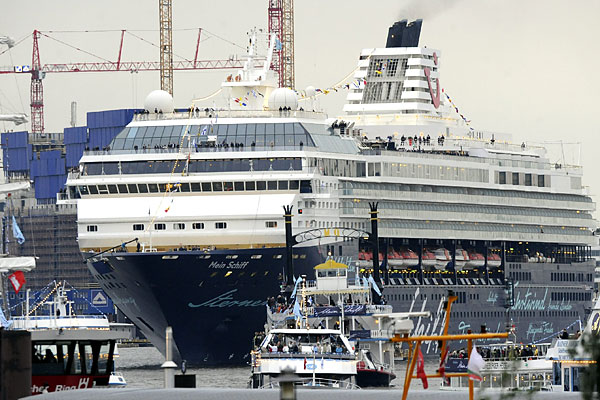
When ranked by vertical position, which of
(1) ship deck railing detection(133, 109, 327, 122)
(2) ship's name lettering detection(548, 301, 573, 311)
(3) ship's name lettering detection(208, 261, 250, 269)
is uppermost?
(1) ship deck railing detection(133, 109, 327, 122)

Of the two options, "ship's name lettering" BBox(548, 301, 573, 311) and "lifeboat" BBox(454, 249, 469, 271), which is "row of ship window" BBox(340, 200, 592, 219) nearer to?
"lifeboat" BBox(454, 249, 469, 271)

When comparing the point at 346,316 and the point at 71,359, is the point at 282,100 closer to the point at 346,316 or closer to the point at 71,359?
the point at 346,316

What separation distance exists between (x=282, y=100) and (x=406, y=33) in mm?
30116

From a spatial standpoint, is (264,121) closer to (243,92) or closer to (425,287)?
(243,92)

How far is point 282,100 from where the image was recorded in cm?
10194

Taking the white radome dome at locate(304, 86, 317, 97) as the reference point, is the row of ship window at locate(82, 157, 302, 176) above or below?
below

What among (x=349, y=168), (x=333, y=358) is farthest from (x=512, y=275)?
(x=333, y=358)

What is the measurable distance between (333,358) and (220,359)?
2440 centimetres

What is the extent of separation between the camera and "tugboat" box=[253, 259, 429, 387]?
77.9 meters

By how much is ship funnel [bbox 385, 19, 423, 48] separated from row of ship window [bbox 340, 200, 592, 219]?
1560cm

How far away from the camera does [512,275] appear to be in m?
118

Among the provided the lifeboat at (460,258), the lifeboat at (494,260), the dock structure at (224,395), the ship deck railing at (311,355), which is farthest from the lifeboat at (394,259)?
the dock structure at (224,395)

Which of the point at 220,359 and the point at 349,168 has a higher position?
the point at 349,168

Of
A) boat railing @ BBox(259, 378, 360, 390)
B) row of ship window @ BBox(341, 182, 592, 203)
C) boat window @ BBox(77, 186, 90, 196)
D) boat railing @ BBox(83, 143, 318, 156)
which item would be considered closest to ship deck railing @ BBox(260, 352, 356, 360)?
boat railing @ BBox(259, 378, 360, 390)
